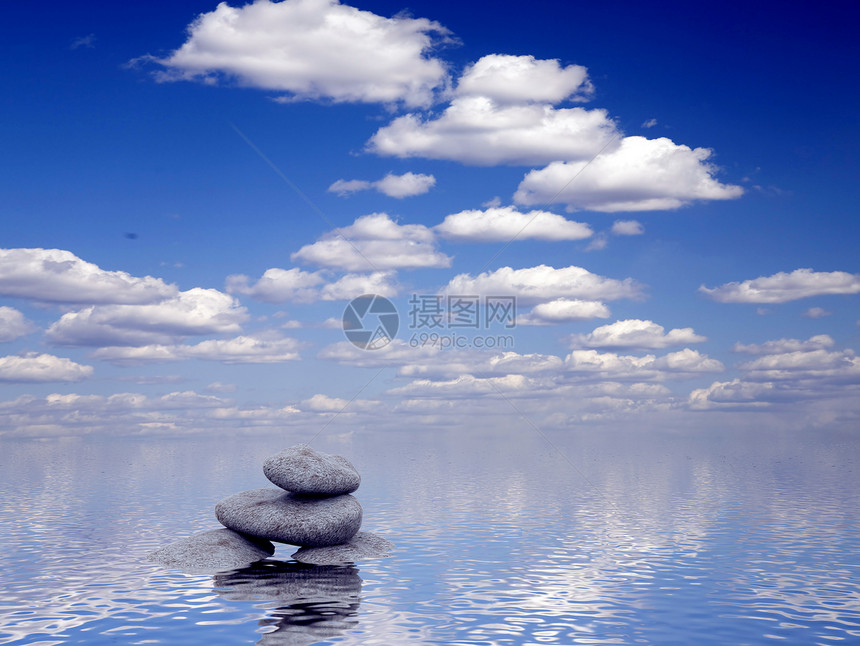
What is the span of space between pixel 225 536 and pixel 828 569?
24.0 meters

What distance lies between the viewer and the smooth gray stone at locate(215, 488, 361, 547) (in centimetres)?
2888

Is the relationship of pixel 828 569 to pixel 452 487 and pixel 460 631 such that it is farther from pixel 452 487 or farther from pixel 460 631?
pixel 452 487

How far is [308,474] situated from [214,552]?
4.62m

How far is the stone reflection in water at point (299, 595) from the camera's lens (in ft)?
62.7

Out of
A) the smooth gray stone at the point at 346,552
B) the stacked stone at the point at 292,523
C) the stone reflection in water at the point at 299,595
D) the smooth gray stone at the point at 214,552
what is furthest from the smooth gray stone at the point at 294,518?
the stone reflection in water at the point at 299,595

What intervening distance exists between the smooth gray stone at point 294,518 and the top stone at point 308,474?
1.95 feet

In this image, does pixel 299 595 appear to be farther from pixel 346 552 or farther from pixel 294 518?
pixel 346 552

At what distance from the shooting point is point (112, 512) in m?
47.2

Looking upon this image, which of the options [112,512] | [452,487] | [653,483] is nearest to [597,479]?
[653,483]

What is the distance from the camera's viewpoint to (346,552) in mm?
29281

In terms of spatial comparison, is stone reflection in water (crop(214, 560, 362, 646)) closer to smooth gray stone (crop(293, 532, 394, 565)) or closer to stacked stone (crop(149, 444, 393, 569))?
smooth gray stone (crop(293, 532, 394, 565))

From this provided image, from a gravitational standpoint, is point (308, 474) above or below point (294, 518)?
above

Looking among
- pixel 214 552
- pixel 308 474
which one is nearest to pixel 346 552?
pixel 308 474

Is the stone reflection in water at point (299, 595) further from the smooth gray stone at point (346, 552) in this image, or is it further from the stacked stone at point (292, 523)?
the stacked stone at point (292, 523)
